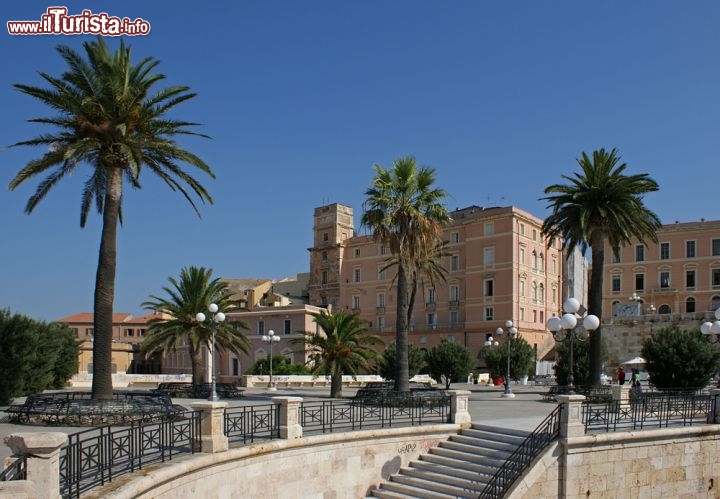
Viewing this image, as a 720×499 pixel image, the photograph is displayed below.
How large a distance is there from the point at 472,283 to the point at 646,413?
41.9 metres

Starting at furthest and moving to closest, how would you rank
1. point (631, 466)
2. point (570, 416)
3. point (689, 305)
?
point (689, 305), point (631, 466), point (570, 416)

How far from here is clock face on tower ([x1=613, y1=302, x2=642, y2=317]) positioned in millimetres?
59531

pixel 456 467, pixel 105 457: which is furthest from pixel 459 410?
pixel 105 457

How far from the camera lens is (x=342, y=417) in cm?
1775

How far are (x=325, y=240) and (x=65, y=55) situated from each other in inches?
2130

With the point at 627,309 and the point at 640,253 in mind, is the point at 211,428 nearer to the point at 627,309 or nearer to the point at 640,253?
the point at 627,309

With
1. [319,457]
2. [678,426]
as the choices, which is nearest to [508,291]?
[678,426]

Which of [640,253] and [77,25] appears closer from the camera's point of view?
[77,25]

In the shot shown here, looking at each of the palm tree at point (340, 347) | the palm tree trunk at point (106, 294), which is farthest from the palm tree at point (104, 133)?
the palm tree at point (340, 347)

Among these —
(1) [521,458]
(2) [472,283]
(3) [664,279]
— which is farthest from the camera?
(3) [664,279]

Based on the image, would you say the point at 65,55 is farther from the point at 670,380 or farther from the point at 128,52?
the point at 670,380

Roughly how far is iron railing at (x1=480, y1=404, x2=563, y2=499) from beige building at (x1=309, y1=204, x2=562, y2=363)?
37451 millimetres

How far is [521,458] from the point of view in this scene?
15.6 metres

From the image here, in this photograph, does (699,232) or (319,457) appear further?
(699,232)
